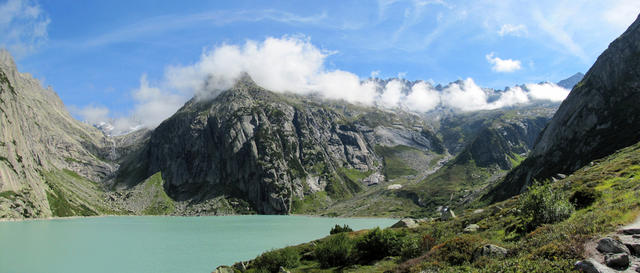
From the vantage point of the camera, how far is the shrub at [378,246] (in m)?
34.8

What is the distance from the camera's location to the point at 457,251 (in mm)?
23359

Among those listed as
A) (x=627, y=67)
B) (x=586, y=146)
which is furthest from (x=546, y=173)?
(x=627, y=67)

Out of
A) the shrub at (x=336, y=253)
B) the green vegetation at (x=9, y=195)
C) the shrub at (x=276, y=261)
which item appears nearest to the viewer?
the shrub at (x=336, y=253)

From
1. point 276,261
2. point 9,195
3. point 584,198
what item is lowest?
point 276,261

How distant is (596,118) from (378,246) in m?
138

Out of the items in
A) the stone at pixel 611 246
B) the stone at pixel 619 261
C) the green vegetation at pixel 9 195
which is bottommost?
the stone at pixel 619 261

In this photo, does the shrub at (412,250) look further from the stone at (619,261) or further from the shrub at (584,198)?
the stone at (619,261)

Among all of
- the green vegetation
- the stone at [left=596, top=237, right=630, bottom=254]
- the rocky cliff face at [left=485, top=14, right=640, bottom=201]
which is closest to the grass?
the stone at [left=596, top=237, right=630, bottom=254]

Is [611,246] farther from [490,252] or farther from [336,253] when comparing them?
[336,253]

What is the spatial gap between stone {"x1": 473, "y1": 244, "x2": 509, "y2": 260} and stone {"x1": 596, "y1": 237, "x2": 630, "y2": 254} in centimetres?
522

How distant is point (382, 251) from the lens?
35.1 meters

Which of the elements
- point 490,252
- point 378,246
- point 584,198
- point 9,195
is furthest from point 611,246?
point 9,195

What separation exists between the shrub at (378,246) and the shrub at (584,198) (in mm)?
16704

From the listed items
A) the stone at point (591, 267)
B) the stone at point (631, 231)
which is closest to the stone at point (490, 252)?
the stone at point (631, 231)
